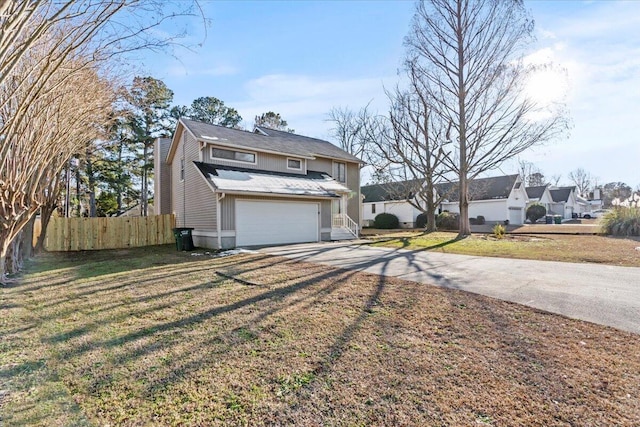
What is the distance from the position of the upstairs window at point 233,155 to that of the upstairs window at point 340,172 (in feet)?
22.1

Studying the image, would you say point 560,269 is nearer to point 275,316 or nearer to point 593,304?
point 593,304

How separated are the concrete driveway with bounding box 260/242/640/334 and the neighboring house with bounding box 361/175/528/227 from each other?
2010 cm

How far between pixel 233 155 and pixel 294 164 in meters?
3.70

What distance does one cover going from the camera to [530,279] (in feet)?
23.2

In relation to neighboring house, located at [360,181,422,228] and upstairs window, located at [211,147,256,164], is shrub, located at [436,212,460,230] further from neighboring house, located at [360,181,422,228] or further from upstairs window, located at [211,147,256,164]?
upstairs window, located at [211,147,256,164]

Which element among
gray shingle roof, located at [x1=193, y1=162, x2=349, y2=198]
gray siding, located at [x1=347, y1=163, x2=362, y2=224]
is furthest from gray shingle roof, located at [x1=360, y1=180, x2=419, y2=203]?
gray shingle roof, located at [x1=193, y1=162, x2=349, y2=198]

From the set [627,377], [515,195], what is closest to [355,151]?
[515,195]

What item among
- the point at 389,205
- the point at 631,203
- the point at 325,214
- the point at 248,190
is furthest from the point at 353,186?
the point at 631,203

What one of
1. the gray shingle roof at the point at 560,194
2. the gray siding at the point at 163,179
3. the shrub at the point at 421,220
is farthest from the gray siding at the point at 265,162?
the gray shingle roof at the point at 560,194

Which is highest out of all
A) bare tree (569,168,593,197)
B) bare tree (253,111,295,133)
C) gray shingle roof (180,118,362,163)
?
bare tree (253,111,295,133)

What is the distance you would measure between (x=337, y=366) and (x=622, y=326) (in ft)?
12.9

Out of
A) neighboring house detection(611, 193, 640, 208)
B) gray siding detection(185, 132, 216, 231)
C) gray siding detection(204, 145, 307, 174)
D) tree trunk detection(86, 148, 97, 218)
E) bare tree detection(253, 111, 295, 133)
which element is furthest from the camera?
bare tree detection(253, 111, 295, 133)

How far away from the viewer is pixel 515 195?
106ft

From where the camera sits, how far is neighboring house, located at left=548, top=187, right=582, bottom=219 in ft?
144
